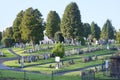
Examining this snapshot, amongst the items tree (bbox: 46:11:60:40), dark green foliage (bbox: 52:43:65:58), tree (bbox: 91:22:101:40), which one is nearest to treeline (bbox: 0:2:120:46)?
tree (bbox: 46:11:60:40)

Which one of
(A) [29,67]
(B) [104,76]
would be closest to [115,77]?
(B) [104,76]

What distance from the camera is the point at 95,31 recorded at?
136875 millimetres

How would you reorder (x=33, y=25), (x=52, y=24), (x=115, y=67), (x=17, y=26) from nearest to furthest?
1. (x=115, y=67)
2. (x=33, y=25)
3. (x=17, y=26)
4. (x=52, y=24)

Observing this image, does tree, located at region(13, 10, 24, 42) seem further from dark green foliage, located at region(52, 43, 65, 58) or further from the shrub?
dark green foliage, located at region(52, 43, 65, 58)

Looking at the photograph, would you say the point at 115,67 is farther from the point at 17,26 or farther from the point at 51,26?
the point at 17,26

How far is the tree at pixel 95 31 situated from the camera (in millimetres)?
136250

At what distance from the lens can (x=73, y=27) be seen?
98.8 m

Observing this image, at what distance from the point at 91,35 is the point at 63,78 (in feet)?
316

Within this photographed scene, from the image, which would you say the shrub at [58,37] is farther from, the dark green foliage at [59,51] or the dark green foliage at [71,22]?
the dark green foliage at [59,51]

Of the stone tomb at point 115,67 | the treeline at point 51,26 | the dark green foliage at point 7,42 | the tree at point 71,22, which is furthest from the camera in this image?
the dark green foliage at point 7,42

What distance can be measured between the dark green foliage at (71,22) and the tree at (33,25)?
11768 millimetres

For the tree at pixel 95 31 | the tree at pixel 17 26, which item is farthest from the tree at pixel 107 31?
the tree at pixel 17 26

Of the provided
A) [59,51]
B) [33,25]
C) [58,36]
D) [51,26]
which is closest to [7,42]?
[51,26]

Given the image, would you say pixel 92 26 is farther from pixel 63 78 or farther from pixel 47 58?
pixel 63 78
